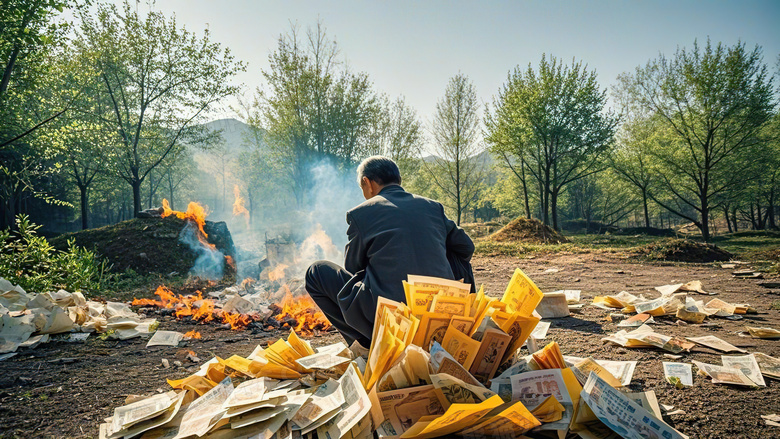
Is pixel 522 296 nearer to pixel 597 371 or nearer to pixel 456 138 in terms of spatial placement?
pixel 597 371

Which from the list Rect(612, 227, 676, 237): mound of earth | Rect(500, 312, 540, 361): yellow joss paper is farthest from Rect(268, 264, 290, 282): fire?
Rect(612, 227, 676, 237): mound of earth

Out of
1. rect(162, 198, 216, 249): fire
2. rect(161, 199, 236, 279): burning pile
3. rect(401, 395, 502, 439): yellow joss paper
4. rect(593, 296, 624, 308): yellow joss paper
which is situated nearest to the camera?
rect(401, 395, 502, 439): yellow joss paper

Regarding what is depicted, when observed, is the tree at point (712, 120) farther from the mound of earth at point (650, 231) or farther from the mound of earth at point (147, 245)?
the mound of earth at point (147, 245)

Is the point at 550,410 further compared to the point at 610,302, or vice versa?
the point at 610,302

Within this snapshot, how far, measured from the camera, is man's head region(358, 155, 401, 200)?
2754 millimetres

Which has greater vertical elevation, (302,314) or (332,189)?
(332,189)

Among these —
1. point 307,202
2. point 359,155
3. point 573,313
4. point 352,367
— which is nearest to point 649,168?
point 359,155

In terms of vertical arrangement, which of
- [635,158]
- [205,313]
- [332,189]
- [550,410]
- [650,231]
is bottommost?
[650,231]

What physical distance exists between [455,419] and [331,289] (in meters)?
1.46

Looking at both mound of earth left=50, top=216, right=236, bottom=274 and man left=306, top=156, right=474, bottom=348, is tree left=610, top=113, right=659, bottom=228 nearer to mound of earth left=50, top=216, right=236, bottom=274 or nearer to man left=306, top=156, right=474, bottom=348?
mound of earth left=50, top=216, right=236, bottom=274

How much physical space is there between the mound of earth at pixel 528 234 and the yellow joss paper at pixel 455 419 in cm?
1518

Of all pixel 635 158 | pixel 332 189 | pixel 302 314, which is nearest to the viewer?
pixel 302 314

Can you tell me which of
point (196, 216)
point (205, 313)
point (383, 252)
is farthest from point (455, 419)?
point (196, 216)

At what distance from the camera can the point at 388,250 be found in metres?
2.30
